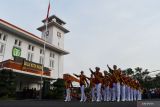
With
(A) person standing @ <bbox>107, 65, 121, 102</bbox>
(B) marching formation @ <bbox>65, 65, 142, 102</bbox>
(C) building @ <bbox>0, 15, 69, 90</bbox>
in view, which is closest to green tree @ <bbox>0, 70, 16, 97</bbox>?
(C) building @ <bbox>0, 15, 69, 90</bbox>

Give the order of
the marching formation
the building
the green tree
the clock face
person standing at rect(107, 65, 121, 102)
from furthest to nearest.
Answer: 1. the clock face
2. the building
3. the green tree
4. the marching formation
5. person standing at rect(107, 65, 121, 102)

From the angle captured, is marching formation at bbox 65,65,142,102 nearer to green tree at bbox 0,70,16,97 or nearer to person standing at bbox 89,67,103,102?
person standing at bbox 89,67,103,102

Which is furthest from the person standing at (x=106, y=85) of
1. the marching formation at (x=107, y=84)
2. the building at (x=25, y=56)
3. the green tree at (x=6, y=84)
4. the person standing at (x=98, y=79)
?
the green tree at (x=6, y=84)

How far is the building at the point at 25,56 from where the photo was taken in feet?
90.3

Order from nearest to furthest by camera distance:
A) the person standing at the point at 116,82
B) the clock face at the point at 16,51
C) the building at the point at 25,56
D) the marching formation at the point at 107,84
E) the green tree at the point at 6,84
Result: the person standing at the point at 116,82
the marching formation at the point at 107,84
the green tree at the point at 6,84
the building at the point at 25,56
the clock face at the point at 16,51

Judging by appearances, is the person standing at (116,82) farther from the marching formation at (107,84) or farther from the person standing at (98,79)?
the person standing at (98,79)

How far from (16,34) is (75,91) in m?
15.8

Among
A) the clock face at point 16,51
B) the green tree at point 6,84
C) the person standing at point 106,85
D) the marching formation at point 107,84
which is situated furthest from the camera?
the clock face at point 16,51

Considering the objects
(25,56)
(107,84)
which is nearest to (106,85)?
(107,84)

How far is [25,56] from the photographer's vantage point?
1320 inches

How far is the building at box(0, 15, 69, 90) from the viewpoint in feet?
90.3

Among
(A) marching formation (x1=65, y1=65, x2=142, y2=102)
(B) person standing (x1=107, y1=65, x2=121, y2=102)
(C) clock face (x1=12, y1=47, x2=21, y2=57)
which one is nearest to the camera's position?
(B) person standing (x1=107, y1=65, x2=121, y2=102)

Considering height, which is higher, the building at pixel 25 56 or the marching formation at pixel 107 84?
the building at pixel 25 56

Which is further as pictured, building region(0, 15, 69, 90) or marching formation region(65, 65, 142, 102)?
building region(0, 15, 69, 90)
